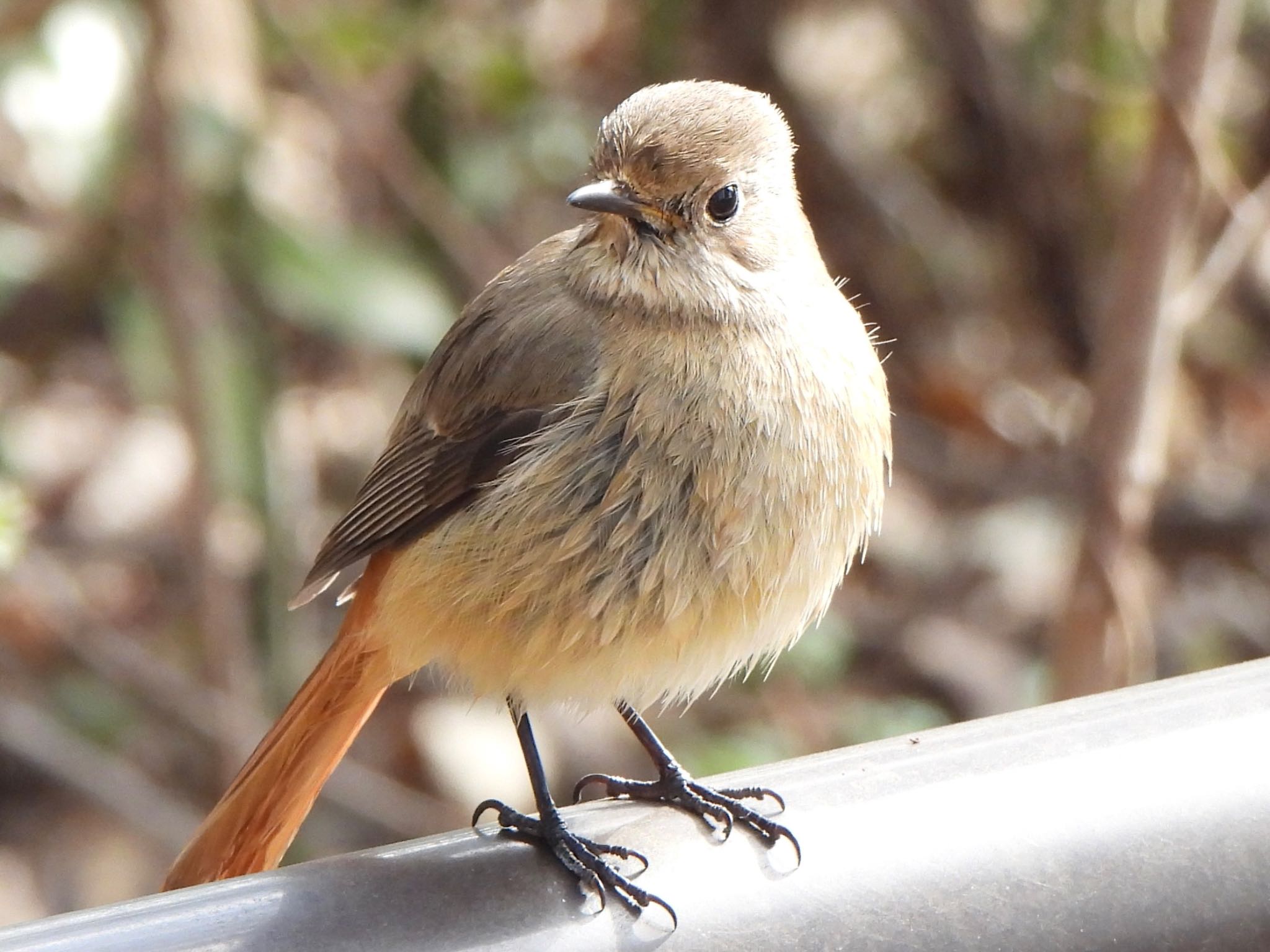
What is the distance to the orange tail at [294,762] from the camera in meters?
3.09

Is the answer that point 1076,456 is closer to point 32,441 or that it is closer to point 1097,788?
point 1097,788

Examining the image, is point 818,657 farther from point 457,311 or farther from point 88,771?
point 88,771

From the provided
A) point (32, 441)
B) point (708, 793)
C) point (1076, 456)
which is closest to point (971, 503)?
point (1076, 456)

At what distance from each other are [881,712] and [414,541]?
2.53 m

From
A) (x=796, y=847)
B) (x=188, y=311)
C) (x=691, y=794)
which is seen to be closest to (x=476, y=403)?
(x=691, y=794)

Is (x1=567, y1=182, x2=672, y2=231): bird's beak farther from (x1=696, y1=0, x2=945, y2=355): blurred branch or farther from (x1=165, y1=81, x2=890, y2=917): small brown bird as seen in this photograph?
(x1=696, y1=0, x2=945, y2=355): blurred branch

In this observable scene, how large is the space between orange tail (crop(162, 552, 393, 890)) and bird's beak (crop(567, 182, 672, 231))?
2.65 ft

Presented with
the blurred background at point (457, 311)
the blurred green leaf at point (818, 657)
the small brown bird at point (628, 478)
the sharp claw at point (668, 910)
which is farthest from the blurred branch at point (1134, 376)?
the sharp claw at point (668, 910)

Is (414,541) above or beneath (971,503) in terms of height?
above

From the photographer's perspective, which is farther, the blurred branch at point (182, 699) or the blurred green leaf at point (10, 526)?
the blurred branch at point (182, 699)

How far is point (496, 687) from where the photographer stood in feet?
10.2

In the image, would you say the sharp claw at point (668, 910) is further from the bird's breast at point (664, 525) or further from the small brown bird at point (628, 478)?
the bird's breast at point (664, 525)

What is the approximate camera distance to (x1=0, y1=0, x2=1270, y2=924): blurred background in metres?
4.49

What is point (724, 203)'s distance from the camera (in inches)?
126
